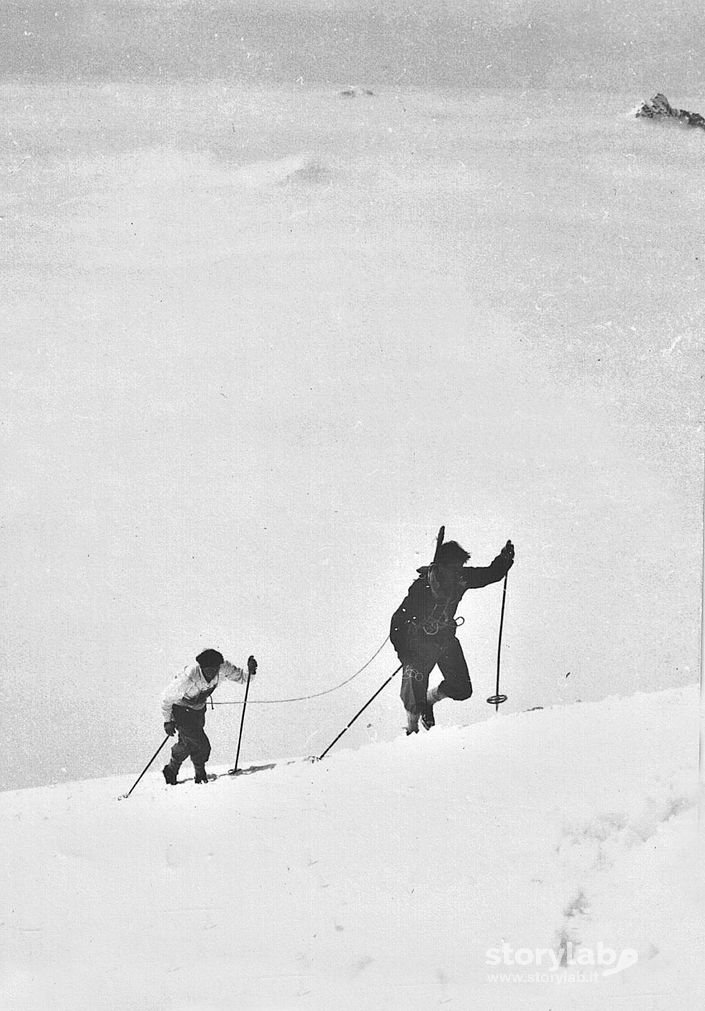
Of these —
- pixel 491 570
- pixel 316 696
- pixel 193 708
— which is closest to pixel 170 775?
pixel 193 708

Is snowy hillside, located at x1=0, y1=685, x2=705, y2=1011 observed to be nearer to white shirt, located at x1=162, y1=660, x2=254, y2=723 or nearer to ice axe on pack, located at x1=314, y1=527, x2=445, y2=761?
ice axe on pack, located at x1=314, y1=527, x2=445, y2=761

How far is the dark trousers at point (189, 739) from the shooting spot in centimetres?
234

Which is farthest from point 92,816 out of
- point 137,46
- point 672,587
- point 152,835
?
point 137,46

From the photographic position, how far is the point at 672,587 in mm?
2410

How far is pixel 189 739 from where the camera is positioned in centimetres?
234

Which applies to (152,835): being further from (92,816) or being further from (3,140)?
(3,140)

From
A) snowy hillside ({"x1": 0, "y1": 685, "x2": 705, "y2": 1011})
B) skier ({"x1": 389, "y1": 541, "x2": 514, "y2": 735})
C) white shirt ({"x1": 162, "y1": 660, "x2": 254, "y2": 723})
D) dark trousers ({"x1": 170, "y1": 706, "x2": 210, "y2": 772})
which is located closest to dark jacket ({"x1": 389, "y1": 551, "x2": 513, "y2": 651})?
skier ({"x1": 389, "y1": 541, "x2": 514, "y2": 735})

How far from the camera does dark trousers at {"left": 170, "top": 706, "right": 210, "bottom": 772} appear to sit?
2340 mm

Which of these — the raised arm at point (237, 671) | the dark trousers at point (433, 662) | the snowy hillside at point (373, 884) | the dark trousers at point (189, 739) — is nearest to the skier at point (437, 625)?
the dark trousers at point (433, 662)

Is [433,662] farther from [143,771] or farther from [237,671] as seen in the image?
[143,771]

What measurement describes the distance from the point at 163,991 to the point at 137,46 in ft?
7.26

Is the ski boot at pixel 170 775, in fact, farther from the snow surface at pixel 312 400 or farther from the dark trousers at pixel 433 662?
the dark trousers at pixel 433 662

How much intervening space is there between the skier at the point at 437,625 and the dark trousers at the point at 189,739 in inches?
19.3

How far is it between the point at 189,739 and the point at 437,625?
65cm
